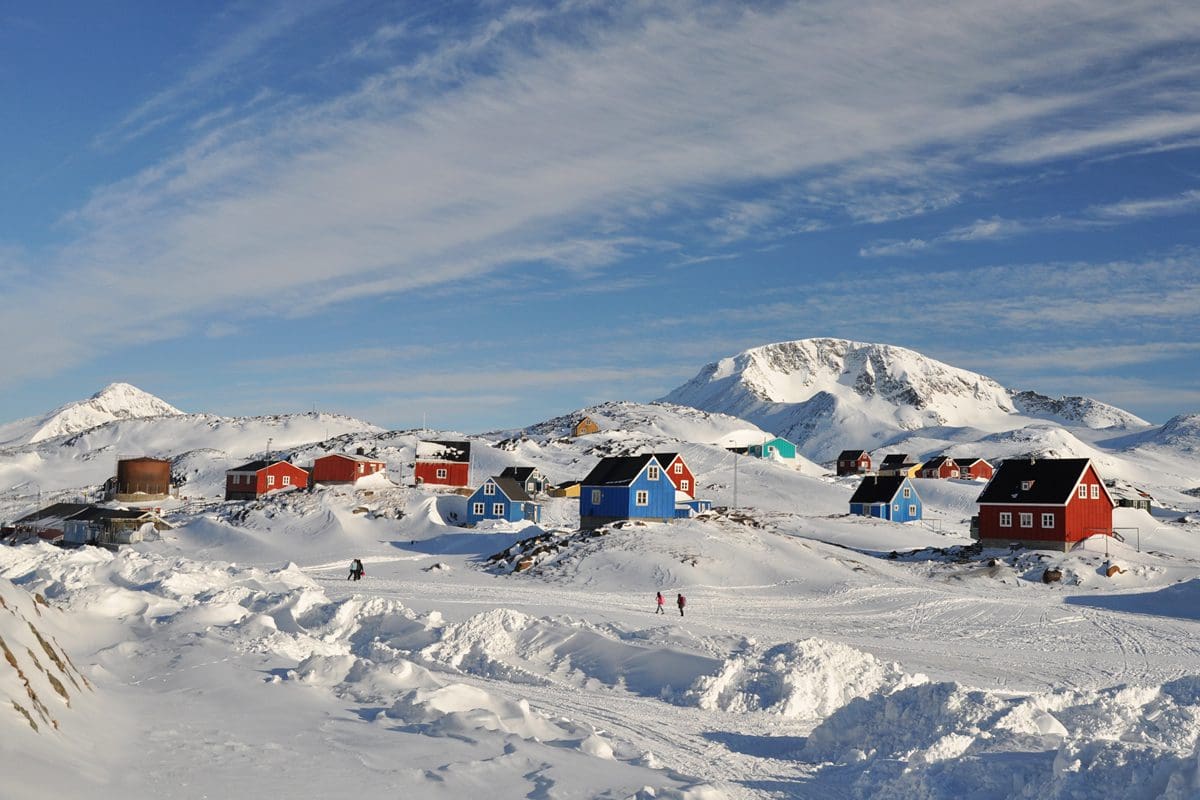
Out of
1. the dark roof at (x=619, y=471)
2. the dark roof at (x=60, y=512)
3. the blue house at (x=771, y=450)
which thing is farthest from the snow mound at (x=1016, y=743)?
the blue house at (x=771, y=450)

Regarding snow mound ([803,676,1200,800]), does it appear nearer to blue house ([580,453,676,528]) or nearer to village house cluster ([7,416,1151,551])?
village house cluster ([7,416,1151,551])

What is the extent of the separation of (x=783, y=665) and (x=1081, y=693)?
574cm

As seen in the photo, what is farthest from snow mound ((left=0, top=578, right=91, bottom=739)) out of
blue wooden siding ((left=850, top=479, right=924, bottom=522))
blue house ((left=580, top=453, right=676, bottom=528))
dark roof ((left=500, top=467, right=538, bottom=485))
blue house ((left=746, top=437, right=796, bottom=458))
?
blue house ((left=746, top=437, right=796, bottom=458))

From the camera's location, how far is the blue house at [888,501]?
3012 inches

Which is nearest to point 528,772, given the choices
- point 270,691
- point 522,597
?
point 270,691

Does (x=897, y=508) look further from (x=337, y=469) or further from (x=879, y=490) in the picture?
(x=337, y=469)

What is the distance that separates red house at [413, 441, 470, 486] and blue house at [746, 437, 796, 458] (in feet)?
127

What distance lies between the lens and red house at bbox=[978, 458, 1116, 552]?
5622 centimetres

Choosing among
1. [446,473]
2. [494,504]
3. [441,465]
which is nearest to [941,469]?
[446,473]

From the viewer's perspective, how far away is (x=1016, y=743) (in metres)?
14.5

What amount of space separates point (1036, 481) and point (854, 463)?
252 ft

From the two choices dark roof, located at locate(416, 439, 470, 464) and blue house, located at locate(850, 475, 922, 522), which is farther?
dark roof, located at locate(416, 439, 470, 464)

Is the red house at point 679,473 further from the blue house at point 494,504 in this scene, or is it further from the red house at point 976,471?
the red house at point 976,471

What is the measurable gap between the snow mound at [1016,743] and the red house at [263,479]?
78.2 metres
